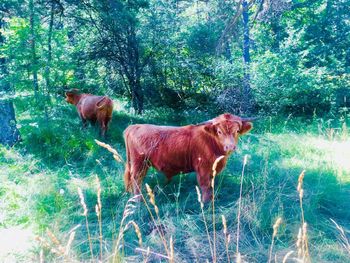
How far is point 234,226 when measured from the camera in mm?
3500

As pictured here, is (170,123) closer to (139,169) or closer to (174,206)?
(139,169)

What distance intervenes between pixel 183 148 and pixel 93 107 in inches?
181

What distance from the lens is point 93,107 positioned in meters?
8.18

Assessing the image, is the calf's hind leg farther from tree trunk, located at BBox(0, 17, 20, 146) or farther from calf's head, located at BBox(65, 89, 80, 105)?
calf's head, located at BBox(65, 89, 80, 105)

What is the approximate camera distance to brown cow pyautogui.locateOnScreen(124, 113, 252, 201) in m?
3.82

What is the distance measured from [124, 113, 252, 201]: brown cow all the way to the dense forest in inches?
11.0

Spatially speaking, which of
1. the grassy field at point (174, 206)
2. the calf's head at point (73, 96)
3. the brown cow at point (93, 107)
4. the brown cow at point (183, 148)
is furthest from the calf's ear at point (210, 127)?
the calf's head at point (73, 96)

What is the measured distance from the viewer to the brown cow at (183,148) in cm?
382

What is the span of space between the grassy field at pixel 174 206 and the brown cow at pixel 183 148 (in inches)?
11.9

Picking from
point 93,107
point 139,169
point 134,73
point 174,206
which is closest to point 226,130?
point 174,206

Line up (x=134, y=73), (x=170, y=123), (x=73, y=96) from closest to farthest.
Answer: (x=73, y=96)
(x=170, y=123)
(x=134, y=73)

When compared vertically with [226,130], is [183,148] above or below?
below

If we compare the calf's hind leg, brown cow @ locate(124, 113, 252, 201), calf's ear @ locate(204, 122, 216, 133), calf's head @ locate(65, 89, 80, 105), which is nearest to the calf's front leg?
brown cow @ locate(124, 113, 252, 201)

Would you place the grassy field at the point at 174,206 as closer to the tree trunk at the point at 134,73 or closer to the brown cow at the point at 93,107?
the brown cow at the point at 93,107
